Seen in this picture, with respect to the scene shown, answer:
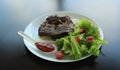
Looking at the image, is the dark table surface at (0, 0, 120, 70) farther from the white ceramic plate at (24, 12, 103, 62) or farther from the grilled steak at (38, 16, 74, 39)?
the grilled steak at (38, 16, 74, 39)

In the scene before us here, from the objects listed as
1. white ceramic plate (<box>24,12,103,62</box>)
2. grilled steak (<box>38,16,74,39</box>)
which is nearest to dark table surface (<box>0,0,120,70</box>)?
white ceramic plate (<box>24,12,103,62</box>)

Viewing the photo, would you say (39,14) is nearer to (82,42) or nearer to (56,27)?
(56,27)

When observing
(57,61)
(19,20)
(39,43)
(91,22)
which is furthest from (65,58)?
(19,20)

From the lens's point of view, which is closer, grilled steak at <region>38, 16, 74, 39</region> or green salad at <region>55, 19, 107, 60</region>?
green salad at <region>55, 19, 107, 60</region>

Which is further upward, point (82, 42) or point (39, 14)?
point (39, 14)

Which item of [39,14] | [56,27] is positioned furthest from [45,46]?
[39,14]

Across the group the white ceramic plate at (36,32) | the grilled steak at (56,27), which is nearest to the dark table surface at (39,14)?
the white ceramic plate at (36,32)
